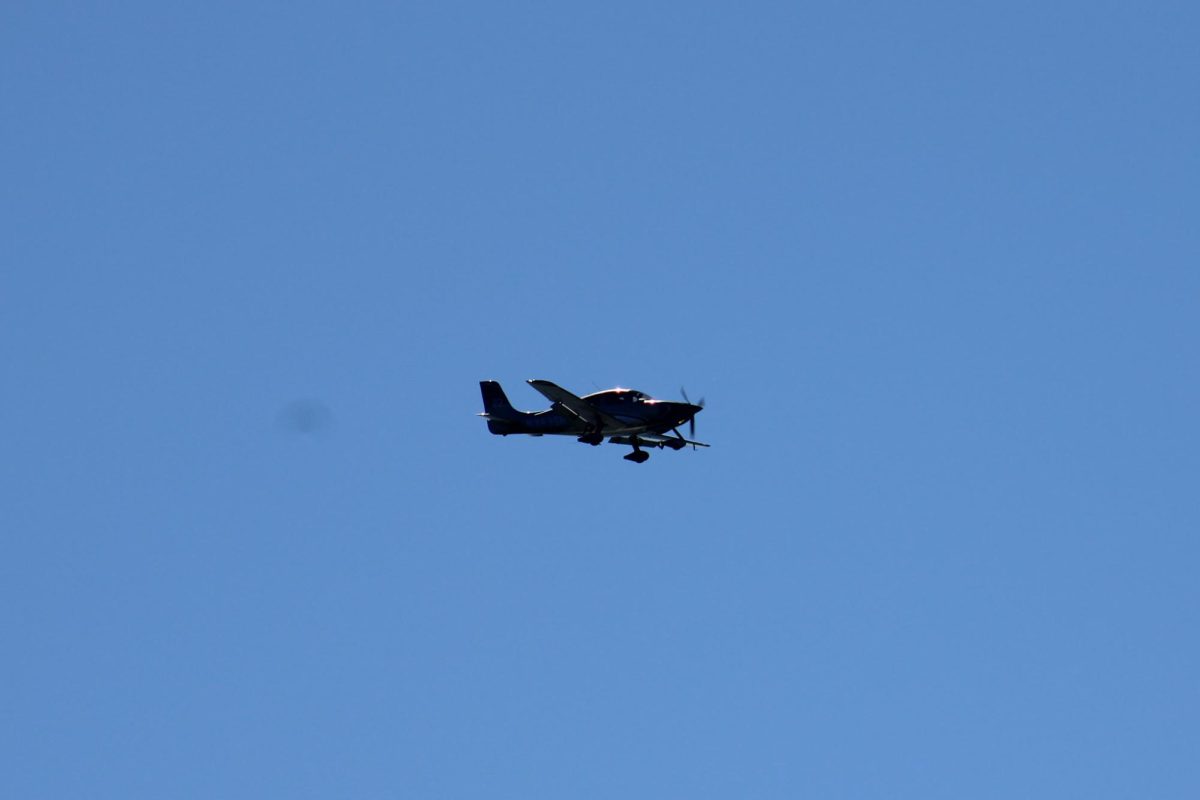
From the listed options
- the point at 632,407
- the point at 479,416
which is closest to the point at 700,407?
the point at 632,407

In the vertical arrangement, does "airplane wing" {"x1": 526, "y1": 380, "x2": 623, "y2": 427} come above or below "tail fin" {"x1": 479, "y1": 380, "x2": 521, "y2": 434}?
below

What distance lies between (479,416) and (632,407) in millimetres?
7130

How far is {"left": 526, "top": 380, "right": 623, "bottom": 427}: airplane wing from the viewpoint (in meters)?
71.9

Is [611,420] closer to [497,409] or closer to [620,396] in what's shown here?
[620,396]

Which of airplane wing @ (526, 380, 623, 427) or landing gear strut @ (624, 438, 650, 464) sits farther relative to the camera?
landing gear strut @ (624, 438, 650, 464)

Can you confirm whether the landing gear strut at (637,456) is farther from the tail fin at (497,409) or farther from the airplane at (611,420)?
the tail fin at (497,409)

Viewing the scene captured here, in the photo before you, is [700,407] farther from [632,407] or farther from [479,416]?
[479,416]

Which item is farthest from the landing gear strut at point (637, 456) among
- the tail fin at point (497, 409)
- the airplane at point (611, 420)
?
the tail fin at point (497, 409)

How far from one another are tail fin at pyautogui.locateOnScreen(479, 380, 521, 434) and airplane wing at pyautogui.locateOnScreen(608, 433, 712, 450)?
188 inches

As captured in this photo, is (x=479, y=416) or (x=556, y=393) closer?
(x=556, y=393)

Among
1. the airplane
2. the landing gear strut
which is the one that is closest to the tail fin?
the airplane

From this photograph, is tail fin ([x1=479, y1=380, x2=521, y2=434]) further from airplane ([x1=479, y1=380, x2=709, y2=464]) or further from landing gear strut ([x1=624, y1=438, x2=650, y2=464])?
landing gear strut ([x1=624, y1=438, x2=650, y2=464])

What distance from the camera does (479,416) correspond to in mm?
78812

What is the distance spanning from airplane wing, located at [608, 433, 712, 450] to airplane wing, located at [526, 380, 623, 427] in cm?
165
